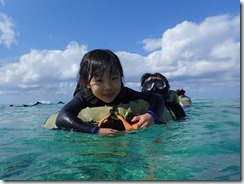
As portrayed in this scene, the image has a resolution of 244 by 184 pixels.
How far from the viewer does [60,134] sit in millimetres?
3758

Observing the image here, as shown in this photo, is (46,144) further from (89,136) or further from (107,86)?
(107,86)

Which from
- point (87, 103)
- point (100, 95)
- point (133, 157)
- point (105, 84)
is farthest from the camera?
point (87, 103)

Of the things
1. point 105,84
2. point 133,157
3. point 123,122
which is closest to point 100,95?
point 105,84

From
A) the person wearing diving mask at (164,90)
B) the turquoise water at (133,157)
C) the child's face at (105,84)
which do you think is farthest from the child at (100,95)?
the person wearing diving mask at (164,90)

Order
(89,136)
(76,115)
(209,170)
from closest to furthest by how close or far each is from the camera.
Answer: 1. (209,170)
2. (89,136)
3. (76,115)

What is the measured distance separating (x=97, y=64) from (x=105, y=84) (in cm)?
28

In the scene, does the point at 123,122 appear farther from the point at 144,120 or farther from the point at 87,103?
the point at 87,103

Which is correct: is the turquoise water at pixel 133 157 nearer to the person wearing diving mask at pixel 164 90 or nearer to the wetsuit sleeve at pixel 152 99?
the wetsuit sleeve at pixel 152 99

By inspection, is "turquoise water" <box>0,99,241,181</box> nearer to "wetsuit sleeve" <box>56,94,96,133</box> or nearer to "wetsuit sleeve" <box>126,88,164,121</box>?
"wetsuit sleeve" <box>56,94,96,133</box>

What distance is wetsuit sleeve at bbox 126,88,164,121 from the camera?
3.93 metres

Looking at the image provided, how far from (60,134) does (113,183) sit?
2248mm

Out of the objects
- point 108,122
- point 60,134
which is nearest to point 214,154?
point 108,122

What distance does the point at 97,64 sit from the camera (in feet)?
12.2

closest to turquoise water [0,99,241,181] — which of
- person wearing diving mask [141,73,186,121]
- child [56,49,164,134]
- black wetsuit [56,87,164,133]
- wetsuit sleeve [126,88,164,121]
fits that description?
child [56,49,164,134]
